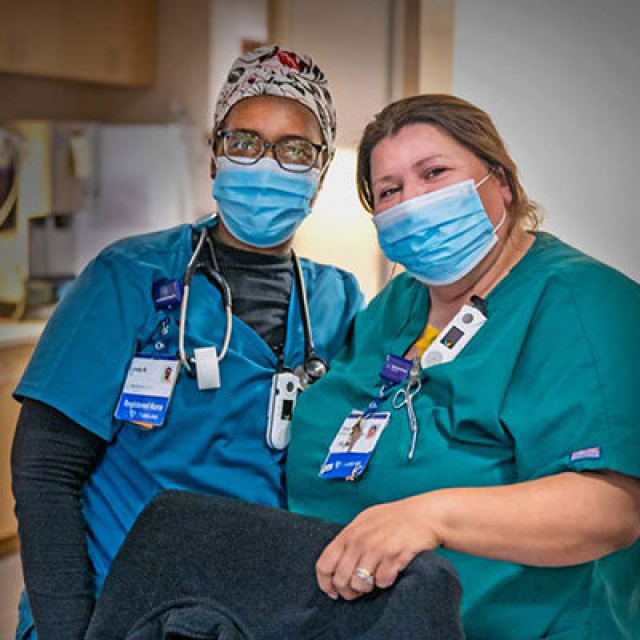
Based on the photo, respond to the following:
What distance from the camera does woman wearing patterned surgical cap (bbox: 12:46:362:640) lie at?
1646 millimetres

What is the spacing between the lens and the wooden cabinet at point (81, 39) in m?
2.91

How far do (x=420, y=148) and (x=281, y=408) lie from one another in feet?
1.69

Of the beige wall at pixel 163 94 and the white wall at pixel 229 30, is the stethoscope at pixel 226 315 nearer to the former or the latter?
→ the beige wall at pixel 163 94

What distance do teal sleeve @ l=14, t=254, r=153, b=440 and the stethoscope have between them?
2.8 inches

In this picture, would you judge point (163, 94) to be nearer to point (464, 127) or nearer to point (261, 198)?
point (261, 198)

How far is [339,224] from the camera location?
11.1ft

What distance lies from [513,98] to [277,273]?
0.86 m

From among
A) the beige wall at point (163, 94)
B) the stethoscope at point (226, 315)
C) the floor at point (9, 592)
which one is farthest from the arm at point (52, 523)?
the beige wall at point (163, 94)

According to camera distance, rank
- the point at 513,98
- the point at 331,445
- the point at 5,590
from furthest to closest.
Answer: the point at 5,590, the point at 513,98, the point at 331,445

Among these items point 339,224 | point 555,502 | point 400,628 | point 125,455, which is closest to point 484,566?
point 555,502

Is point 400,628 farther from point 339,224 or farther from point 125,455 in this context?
point 339,224

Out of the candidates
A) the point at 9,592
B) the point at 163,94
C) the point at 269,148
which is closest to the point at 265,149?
the point at 269,148

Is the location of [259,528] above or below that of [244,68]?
below

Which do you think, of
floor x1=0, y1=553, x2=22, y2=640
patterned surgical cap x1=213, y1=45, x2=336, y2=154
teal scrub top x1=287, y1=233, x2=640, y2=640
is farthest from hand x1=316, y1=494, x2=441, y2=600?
floor x1=0, y1=553, x2=22, y2=640
